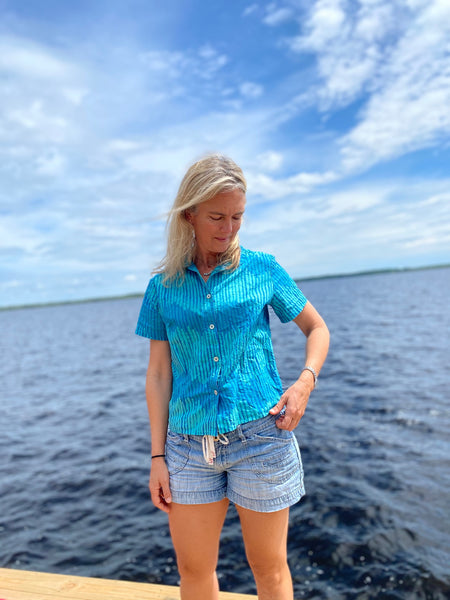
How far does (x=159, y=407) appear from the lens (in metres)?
2.58

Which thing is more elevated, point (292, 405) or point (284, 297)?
point (284, 297)

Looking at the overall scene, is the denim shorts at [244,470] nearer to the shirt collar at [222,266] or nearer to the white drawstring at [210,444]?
the white drawstring at [210,444]

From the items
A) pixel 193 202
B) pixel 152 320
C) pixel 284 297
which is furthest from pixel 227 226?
pixel 152 320

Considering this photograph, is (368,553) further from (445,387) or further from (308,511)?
(445,387)

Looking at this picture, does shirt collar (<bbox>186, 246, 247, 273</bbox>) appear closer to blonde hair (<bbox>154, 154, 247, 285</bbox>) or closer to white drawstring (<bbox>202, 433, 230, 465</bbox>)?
blonde hair (<bbox>154, 154, 247, 285</bbox>)

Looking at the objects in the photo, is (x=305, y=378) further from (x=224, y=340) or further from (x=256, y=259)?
(x=256, y=259)

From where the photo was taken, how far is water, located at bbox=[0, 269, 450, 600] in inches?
208

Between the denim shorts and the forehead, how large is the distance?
109cm

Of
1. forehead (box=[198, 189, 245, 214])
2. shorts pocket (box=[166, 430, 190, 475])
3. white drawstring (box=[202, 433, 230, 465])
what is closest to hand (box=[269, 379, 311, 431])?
white drawstring (box=[202, 433, 230, 465])

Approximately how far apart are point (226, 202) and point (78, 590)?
11.2ft

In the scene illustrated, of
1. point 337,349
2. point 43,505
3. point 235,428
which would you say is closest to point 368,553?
point 235,428

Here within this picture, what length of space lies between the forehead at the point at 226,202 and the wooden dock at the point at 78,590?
9.65 feet

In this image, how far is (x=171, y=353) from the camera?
2.55m

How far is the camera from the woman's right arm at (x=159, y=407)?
8.11 ft
